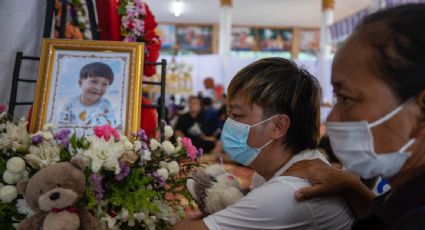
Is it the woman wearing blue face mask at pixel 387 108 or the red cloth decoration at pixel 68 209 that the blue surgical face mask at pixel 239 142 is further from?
the red cloth decoration at pixel 68 209

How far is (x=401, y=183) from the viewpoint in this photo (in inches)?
32.7

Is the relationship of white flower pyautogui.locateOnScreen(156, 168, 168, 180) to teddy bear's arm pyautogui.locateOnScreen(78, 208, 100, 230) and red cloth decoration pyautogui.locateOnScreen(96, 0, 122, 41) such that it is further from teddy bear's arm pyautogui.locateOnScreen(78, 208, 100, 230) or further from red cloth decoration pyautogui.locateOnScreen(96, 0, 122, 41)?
red cloth decoration pyautogui.locateOnScreen(96, 0, 122, 41)

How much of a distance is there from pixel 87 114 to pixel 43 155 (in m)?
0.44

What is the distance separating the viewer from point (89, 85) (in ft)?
5.71

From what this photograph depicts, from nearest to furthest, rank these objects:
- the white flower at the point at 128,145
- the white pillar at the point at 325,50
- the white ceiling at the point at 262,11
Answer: the white flower at the point at 128,145 → the white pillar at the point at 325,50 → the white ceiling at the point at 262,11

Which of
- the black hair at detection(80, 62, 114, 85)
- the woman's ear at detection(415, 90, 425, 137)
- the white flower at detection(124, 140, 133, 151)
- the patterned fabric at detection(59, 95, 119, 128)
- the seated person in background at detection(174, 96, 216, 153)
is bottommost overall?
the seated person in background at detection(174, 96, 216, 153)

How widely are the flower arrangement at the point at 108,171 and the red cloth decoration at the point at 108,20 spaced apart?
32.5 inches

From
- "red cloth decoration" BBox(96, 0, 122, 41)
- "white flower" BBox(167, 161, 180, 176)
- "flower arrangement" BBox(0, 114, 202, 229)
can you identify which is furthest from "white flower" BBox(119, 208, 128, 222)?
"red cloth decoration" BBox(96, 0, 122, 41)

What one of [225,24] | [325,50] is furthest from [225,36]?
[325,50]

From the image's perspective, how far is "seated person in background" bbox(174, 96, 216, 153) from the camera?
6.50 m

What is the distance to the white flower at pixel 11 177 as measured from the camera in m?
1.26

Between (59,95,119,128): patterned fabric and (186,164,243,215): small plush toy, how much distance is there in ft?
1.67

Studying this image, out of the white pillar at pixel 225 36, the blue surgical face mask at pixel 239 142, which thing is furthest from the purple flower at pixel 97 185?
the white pillar at pixel 225 36

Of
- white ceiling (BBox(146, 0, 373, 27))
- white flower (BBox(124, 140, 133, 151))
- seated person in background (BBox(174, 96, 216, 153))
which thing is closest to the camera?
white flower (BBox(124, 140, 133, 151))
